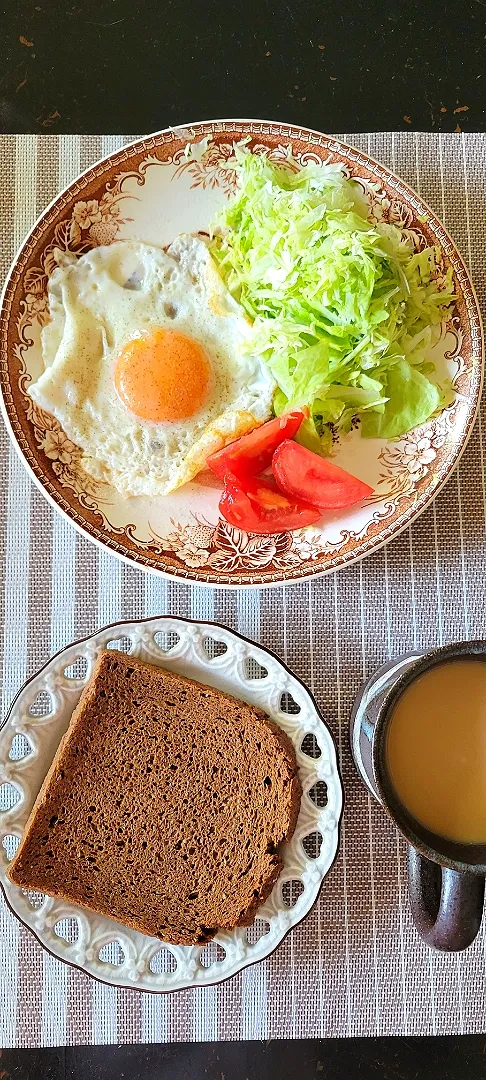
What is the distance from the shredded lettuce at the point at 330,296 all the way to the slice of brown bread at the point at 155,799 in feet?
2.36

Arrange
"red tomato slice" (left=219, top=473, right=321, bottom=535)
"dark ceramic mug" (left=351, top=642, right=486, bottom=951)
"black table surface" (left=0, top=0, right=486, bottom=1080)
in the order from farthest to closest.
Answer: "black table surface" (left=0, top=0, right=486, bottom=1080) → "red tomato slice" (left=219, top=473, right=321, bottom=535) → "dark ceramic mug" (left=351, top=642, right=486, bottom=951)

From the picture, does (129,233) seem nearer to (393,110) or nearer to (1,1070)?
(393,110)

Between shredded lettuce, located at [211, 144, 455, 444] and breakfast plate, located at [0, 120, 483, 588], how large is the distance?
4 centimetres

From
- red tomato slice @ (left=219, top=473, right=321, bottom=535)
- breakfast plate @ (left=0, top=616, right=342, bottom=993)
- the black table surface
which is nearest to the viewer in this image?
breakfast plate @ (left=0, top=616, right=342, bottom=993)

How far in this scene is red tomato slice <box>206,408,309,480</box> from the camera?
204 cm

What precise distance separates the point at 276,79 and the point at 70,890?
2161 millimetres

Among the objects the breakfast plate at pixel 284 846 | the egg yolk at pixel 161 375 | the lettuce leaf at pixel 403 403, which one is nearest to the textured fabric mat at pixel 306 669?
the breakfast plate at pixel 284 846

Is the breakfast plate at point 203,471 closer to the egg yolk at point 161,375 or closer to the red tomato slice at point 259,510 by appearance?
the red tomato slice at point 259,510

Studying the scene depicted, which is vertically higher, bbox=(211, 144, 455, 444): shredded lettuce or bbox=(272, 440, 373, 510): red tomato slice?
bbox=(211, 144, 455, 444): shredded lettuce

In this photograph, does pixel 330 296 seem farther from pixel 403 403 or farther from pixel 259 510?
pixel 259 510

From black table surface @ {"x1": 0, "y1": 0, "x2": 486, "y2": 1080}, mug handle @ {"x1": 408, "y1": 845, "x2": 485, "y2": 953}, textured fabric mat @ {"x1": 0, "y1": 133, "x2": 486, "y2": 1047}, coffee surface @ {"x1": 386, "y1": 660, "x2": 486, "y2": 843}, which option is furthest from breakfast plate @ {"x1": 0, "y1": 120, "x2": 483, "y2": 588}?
mug handle @ {"x1": 408, "y1": 845, "x2": 485, "y2": 953}

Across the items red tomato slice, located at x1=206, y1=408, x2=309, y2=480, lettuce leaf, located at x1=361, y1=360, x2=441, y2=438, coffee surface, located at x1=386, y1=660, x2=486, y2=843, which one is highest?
lettuce leaf, located at x1=361, y1=360, x2=441, y2=438

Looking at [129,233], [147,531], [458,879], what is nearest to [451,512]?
[147,531]

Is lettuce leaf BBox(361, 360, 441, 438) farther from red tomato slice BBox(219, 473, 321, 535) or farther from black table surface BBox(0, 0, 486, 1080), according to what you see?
black table surface BBox(0, 0, 486, 1080)
